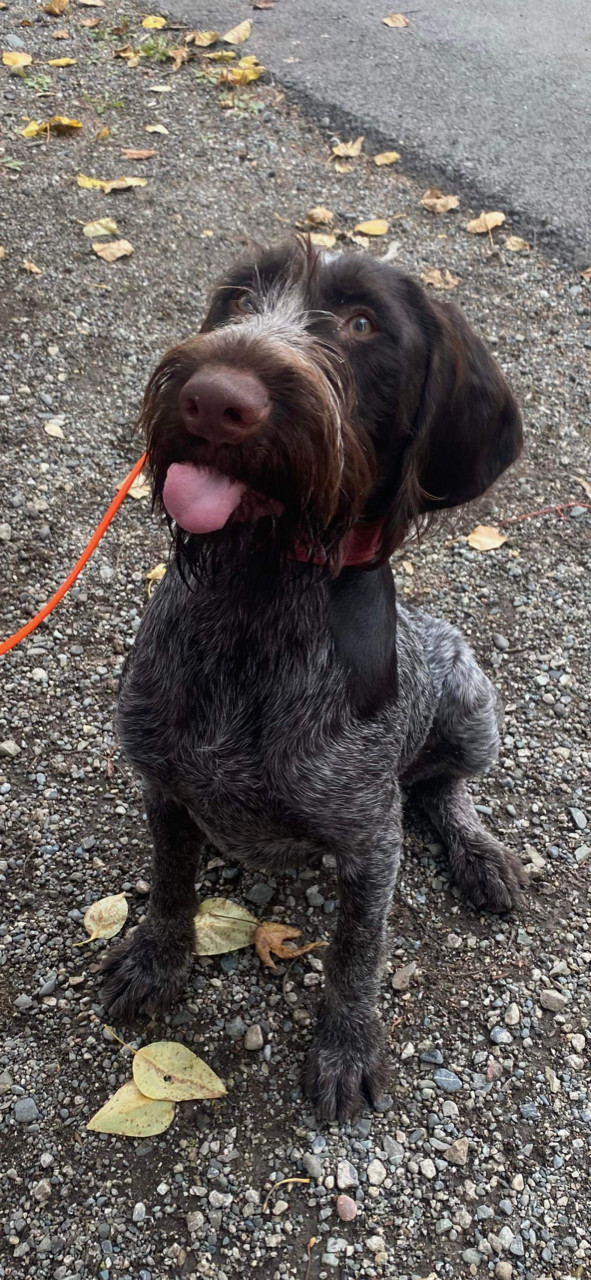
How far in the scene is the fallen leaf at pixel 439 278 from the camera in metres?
6.19

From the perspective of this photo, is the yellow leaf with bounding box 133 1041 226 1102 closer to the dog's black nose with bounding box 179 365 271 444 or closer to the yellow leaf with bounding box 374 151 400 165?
the dog's black nose with bounding box 179 365 271 444

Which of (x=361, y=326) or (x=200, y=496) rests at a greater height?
(x=361, y=326)

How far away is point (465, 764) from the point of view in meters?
3.60

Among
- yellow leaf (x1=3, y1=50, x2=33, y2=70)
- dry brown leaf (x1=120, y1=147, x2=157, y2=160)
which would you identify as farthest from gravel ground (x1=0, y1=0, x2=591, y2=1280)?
yellow leaf (x1=3, y1=50, x2=33, y2=70)

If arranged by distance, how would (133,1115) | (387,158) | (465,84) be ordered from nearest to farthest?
(133,1115), (387,158), (465,84)

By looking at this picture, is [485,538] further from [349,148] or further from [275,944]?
[349,148]

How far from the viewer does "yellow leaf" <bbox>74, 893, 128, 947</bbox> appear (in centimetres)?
344

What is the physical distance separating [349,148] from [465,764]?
5.05 meters

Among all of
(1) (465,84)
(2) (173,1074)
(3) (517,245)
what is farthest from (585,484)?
(1) (465,84)

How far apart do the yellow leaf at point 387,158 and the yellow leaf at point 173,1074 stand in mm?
5859

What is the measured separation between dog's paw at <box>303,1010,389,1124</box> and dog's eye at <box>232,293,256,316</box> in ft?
6.66

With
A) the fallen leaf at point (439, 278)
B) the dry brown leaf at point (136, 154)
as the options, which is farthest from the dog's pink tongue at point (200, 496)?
the dry brown leaf at point (136, 154)

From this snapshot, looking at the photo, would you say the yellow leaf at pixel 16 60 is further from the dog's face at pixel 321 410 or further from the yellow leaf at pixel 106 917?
the yellow leaf at pixel 106 917

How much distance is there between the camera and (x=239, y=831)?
2.85 metres
